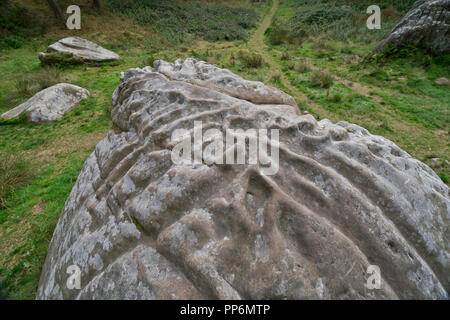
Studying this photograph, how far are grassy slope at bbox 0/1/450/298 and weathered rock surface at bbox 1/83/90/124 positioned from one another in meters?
0.34

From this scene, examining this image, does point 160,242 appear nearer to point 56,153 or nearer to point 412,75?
point 56,153

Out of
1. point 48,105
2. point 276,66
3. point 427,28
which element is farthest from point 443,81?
point 48,105

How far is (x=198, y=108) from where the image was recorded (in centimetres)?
355

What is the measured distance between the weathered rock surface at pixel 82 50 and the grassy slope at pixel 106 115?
76cm

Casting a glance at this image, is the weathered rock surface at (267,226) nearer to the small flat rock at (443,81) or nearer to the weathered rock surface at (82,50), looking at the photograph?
the small flat rock at (443,81)

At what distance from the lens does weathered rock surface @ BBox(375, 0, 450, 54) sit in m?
9.82

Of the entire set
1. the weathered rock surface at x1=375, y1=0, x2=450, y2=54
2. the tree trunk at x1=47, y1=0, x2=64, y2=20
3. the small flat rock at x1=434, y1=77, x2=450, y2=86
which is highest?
the tree trunk at x1=47, y1=0, x2=64, y2=20

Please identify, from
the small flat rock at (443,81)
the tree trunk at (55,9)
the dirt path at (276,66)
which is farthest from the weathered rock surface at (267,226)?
the tree trunk at (55,9)

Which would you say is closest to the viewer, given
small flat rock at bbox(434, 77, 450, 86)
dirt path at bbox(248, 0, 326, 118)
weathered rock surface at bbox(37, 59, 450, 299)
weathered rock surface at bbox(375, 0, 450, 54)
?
weathered rock surface at bbox(37, 59, 450, 299)

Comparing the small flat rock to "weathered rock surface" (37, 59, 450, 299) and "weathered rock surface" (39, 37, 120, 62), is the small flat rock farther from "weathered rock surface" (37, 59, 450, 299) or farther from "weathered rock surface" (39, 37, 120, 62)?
"weathered rock surface" (39, 37, 120, 62)

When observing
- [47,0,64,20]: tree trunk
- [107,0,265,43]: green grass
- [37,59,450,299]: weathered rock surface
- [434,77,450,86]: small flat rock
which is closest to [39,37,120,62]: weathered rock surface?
[107,0,265,43]: green grass

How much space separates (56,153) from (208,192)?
6.85m

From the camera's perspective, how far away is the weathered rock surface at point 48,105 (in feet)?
26.8
